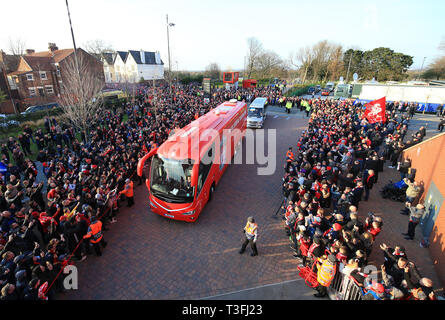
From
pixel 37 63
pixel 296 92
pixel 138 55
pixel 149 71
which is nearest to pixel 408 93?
pixel 296 92

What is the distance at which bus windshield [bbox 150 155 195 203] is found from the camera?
828 cm

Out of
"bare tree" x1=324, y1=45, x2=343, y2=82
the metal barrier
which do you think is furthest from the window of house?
"bare tree" x1=324, y1=45, x2=343, y2=82

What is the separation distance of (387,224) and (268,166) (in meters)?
6.96

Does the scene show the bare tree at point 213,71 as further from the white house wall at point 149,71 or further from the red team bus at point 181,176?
the red team bus at point 181,176

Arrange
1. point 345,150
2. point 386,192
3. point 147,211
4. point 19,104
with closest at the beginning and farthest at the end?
point 147,211 < point 386,192 < point 345,150 < point 19,104

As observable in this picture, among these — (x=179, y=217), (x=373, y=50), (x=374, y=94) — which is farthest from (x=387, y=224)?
(x=373, y=50)

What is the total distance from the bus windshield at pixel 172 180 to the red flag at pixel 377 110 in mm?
13591

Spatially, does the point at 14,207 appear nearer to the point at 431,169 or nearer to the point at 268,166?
the point at 268,166

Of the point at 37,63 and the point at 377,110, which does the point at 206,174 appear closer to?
the point at 377,110

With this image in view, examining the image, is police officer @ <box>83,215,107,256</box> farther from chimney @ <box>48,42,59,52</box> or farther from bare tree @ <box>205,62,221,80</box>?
bare tree @ <box>205,62,221,80</box>

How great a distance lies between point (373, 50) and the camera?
51.2 metres

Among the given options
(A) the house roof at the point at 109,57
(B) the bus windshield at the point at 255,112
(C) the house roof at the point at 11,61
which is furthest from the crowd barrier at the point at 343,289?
(A) the house roof at the point at 109,57

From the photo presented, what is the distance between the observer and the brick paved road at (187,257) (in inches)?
253

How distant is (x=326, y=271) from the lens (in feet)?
18.1
